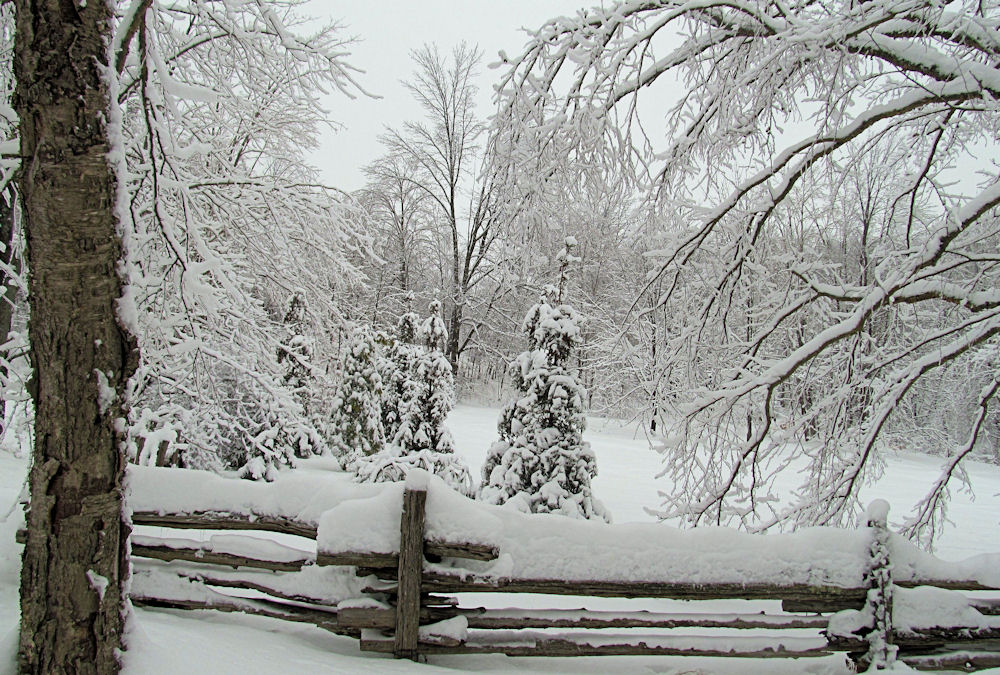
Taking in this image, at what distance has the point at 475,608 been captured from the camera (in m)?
3.48

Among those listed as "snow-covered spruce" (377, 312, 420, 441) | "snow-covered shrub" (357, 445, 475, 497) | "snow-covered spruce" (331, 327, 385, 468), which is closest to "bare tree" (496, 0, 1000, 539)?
"snow-covered shrub" (357, 445, 475, 497)

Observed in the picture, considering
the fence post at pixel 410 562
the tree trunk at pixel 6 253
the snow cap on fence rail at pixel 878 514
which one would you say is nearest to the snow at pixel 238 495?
the fence post at pixel 410 562

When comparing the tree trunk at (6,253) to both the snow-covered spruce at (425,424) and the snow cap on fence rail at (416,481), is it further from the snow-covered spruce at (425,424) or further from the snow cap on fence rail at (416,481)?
the snow-covered spruce at (425,424)

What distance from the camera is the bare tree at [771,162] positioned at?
3.55m

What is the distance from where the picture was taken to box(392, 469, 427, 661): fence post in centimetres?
325

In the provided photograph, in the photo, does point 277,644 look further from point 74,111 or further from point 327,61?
point 327,61

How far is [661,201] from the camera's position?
4.13m

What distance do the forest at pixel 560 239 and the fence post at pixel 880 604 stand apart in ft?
3.58

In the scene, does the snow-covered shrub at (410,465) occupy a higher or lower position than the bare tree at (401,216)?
lower

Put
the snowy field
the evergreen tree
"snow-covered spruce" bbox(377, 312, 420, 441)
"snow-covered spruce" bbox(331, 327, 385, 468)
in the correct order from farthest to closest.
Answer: "snow-covered spruce" bbox(331, 327, 385, 468) → "snow-covered spruce" bbox(377, 312, 420, 441) → the evergreen tree → the snowy field

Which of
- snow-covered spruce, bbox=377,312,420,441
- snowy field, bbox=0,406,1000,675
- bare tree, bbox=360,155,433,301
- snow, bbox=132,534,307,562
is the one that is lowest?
snowy field, bbox=0,406,1000,675

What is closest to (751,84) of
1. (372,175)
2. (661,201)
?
(661,201)

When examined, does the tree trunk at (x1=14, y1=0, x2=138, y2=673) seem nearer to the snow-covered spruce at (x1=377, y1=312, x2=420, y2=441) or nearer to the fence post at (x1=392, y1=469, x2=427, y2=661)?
the fence post at (x1=392, y1=469, x2=427, y2=661)

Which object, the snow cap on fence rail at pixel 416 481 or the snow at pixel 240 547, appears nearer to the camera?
the snow cap on fence rail at pixel 416 481
